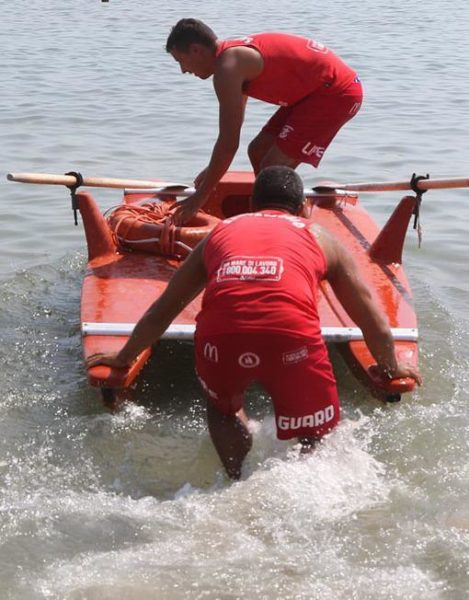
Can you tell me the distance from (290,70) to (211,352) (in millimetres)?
2606

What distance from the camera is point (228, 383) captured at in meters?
4.33

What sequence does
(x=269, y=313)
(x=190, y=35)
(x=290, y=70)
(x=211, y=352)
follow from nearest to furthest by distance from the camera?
(x=269, y=313), (x=211, y=352), (x=190, y=35), (x=290, y=70)

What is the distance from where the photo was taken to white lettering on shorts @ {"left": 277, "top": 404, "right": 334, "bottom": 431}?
4285 millimetres

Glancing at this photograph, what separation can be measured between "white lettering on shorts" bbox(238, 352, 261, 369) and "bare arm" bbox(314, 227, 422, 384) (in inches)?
22.2

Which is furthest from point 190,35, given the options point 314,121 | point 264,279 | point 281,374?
point 281,374

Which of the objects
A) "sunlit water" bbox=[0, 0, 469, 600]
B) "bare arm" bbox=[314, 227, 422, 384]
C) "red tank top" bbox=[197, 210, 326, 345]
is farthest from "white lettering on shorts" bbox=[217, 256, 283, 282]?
"sunlit water" bbox=[0, 0, 469, 600]

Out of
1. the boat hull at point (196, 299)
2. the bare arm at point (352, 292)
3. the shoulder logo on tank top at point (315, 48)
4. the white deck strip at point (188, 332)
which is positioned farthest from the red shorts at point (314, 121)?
the bare arm at point (352, 292)

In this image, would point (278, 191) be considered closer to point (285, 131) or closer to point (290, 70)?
A: point (290, 70)

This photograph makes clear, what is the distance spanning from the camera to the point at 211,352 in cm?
427

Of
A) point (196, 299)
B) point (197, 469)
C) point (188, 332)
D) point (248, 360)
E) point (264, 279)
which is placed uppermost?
point (264, 279)

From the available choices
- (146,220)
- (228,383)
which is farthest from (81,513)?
(146,220)

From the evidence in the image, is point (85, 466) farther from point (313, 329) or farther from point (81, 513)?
point (313, 329)

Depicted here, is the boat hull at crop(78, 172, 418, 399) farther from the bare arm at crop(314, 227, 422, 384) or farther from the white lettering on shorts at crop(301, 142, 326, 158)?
the white lettering on shorts at crop(301, 142, 326, 158)

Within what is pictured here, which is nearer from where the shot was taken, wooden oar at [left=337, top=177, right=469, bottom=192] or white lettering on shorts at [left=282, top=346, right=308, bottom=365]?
white lettering on shorts at [left=282, top=346, right=308, bottom=365]
